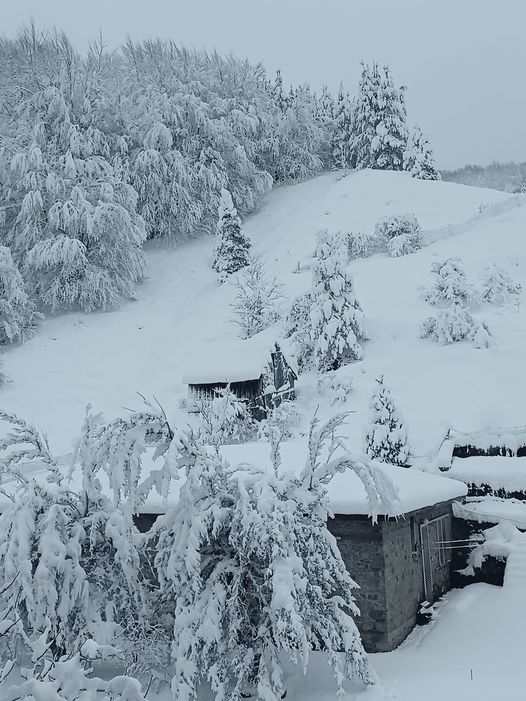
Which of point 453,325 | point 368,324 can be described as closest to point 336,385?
point 453,325

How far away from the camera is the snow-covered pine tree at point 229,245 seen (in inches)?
1361

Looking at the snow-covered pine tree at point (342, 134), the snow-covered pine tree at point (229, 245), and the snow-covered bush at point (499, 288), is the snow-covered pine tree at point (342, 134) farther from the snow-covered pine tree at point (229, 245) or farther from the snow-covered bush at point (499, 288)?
the snow-covered bush at point (499, 288)

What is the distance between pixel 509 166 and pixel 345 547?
70.4 meters

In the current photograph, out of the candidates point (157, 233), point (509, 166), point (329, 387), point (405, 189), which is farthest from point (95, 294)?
point (509, 166)

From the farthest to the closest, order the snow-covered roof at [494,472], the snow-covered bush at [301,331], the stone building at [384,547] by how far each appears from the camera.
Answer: the snow-covered bush at [301,331] < the snow-covered roof at [494,472] < the stone building at [384,547]

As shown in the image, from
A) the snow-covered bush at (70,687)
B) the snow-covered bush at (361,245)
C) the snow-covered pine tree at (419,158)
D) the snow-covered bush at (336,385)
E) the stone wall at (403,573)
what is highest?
the snow-covered pine tree at (419,158)

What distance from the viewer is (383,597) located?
33.1ft

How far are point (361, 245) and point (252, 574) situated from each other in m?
28.6

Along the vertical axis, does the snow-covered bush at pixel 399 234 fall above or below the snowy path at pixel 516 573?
above

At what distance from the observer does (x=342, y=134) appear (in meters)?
52.2

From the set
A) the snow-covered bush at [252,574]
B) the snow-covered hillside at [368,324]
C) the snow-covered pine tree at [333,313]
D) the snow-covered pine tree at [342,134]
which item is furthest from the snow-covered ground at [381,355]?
the snow-covered pine tree at [342,134]

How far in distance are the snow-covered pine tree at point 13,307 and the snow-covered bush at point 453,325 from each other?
668 inches

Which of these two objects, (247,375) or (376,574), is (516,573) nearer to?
(376,574)

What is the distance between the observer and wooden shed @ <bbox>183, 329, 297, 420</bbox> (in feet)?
71.2
